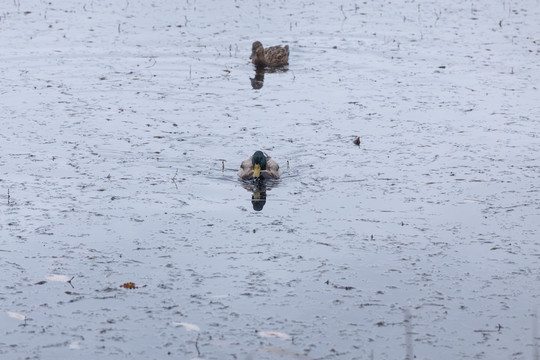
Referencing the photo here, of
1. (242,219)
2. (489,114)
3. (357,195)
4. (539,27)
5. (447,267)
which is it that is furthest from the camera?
(539,27)

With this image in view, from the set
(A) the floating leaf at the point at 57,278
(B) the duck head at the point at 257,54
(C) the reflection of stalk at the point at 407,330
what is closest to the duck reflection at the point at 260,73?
(B) the duck head at the point at 257,54

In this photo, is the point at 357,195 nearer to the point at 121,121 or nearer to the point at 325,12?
the point at 121,121

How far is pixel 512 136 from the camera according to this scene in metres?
12.7

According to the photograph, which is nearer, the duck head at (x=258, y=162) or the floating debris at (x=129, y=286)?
the floating debris at (x=129, y=286)

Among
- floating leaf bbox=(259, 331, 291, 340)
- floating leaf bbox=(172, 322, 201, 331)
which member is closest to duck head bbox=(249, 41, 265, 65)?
floating leaf bbox=(172, 322, 201, 331)

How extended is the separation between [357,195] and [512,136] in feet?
11.8

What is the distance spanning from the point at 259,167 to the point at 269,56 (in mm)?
6528

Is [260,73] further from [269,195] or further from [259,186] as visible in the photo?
[269,195]

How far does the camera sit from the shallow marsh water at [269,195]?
22.1 feet

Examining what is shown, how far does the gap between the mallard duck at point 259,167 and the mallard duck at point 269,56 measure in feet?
20.2

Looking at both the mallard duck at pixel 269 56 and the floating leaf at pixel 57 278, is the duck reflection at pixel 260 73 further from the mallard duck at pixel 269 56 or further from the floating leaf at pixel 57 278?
the floating leaf at pixel 57 278

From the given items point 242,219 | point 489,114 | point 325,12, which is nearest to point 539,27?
point 325,12

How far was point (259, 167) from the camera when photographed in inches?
432

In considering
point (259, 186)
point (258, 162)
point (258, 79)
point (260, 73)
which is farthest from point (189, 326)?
point (260, 73)
